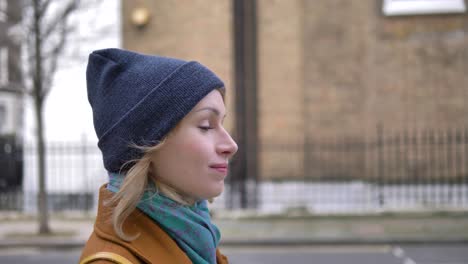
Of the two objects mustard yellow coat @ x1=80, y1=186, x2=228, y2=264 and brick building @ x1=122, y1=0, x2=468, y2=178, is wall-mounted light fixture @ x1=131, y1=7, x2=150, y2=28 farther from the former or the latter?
mustard yellow coat @ x1=80, y1=186, x2=228, y2=264

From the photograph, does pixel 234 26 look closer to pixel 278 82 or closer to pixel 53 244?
pixel 278 82

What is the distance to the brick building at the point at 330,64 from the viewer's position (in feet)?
43.7

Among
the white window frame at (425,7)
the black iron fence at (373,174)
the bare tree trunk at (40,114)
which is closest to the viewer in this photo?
the bare tree trunk at (40,114)

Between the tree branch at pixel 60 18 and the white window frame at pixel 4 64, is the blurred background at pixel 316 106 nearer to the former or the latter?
the white window frame at pixel 4 64

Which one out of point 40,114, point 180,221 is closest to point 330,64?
point 40,114

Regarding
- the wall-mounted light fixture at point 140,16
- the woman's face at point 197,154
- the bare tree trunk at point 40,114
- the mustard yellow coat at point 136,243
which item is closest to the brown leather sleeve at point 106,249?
the mustard yellow coat at point 136,243

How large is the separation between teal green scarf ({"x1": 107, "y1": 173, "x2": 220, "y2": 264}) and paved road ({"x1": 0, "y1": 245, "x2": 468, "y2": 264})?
6412 millimetres

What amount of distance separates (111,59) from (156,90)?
0.19m

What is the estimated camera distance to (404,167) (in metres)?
13.0

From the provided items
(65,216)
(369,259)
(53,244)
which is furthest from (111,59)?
(65,216)

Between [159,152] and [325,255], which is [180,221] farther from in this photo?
[325,255]

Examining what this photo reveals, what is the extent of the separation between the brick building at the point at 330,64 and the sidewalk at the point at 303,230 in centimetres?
284

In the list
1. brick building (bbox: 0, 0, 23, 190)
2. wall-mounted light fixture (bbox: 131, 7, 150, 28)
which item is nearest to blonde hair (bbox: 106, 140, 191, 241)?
brick building (bbox: 0, 0, 23, 190)

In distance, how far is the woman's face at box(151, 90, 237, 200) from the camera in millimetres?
1428
